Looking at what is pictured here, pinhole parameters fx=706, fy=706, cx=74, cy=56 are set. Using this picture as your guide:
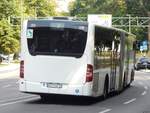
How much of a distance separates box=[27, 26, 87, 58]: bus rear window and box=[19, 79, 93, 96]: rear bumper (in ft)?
3.19

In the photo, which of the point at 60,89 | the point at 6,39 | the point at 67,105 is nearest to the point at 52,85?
the point at 60,89

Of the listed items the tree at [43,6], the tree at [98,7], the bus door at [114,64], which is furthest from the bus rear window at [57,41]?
the tree at [43,6]

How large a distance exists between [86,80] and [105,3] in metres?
105

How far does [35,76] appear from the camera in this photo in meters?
22.4

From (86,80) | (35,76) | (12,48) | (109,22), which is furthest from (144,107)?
(109,22)

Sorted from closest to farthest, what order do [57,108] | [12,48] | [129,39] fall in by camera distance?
[57,108] → [129,39] → [12,48]

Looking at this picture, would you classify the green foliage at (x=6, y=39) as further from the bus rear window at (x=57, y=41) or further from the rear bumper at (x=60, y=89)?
the rear bumper at (x=60, y=89)

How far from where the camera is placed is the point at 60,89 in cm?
2209

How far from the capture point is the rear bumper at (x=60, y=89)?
22.0 meters

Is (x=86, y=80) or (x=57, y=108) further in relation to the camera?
(x=86, y=80)

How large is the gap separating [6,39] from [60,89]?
7087 centimetres

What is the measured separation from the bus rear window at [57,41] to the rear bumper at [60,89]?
3.19 ft

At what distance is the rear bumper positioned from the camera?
22.0 metres

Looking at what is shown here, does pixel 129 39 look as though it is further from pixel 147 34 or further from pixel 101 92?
pixel 147 34
